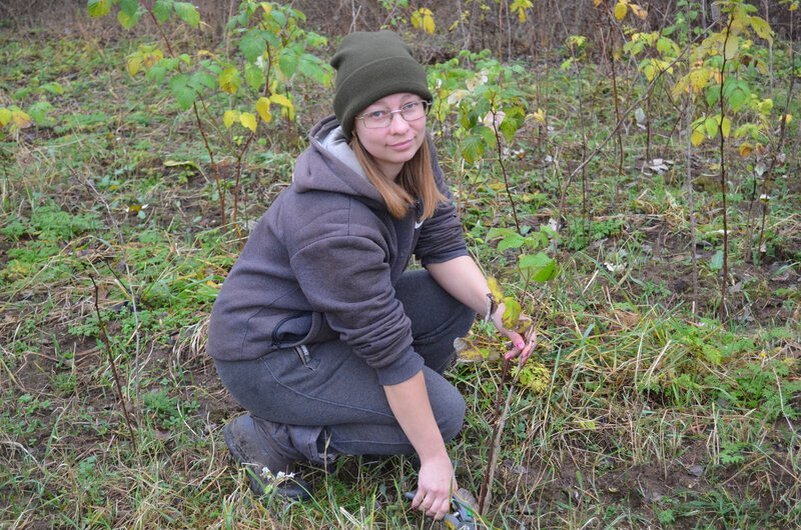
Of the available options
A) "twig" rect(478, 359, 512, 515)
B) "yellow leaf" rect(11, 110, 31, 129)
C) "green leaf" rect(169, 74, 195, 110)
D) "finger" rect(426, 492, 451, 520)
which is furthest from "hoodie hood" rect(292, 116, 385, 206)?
"yellow leaf" rect(11, 110, 31, 129)

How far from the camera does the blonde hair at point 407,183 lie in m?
2.06

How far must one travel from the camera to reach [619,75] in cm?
554

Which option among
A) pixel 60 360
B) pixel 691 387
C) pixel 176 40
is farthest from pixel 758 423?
pixel 176 40

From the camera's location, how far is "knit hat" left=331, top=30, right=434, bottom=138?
198 centimetres

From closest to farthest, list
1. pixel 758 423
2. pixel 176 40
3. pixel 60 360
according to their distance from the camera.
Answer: pixel 758 423
pixel 60 360
pixel 176 40

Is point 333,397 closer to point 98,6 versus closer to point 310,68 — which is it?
point 310,68

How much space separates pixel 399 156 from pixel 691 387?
4.52ft

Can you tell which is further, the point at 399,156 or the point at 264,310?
the point at 264,310

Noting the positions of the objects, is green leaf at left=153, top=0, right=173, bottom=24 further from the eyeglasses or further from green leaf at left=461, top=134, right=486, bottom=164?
the eyeglasses

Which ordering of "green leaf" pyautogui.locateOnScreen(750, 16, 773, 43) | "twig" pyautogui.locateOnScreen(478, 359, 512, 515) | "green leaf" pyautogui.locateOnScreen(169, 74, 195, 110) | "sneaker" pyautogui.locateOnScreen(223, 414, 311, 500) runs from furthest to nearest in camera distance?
"green leaf" pyautogui.locateOnScreen(169, 74, 195, 110)
"green leaf" pyautogui.locateOnScreen(750, 16, 773, 43)
"sneaker" pyautogui.locateOnScreen(223, 414, 311, 500)
"twig" pyautogui.locateOnScreen(478, 359, 512, 515)

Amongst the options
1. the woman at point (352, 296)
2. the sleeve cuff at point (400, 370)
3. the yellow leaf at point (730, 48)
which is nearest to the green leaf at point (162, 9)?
the woman at point (352, 296)

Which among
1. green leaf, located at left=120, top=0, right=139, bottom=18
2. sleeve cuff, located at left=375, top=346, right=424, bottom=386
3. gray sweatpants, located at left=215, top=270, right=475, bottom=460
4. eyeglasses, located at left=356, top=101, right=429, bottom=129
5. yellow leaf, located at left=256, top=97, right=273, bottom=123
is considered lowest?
gray sweatpants, located at left=215, top=270, right=475, bottom=460

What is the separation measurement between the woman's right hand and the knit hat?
3.14ft

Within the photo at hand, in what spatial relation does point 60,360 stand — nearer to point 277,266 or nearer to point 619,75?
point 277,266
